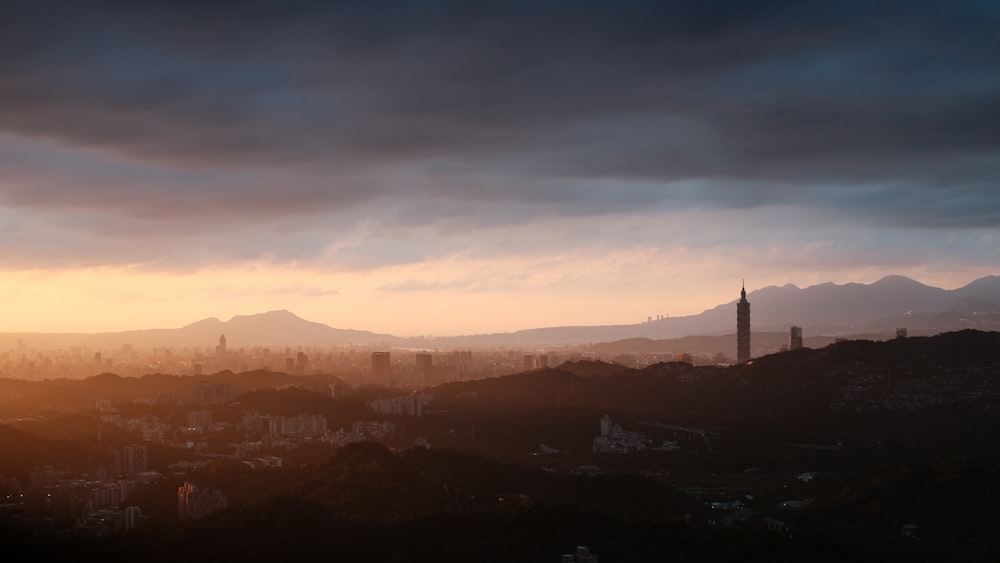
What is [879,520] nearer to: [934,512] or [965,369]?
[934,512]

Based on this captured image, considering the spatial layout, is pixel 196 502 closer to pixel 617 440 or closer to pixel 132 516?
pixel 132 516

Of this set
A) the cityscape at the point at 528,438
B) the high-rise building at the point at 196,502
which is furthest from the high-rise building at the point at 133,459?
the high-rise building at the point at 196,502

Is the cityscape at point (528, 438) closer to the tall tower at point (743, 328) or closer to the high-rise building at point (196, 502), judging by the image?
the high-rise building at point (196, 502)

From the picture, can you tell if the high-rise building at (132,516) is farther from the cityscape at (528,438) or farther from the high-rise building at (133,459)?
the high-rise building at (133,459)

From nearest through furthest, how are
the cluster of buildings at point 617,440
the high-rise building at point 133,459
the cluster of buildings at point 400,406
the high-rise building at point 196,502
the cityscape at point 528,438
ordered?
the cityscape at point 528,438 → the high-rise building at point 196,502 → the high-rise building at point 133,459 → the cluster of buildings at point 617,440 → the cluster of buildings at point 400,406

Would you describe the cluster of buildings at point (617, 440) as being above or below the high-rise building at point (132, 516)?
below

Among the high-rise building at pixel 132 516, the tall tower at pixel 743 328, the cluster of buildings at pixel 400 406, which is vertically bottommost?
the high-rise building at pixel 132 516

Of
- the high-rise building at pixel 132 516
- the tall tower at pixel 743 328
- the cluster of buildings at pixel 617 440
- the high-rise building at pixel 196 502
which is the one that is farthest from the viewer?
the tall tower at pixel 743 328

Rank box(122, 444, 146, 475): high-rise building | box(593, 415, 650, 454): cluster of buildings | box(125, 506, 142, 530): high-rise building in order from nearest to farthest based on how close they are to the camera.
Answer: box(125, 506, 142, 530): high-rise building, box(122, 444, 146, 475): high-rise building, box(593, 415, 650, 454): cluster of buildings

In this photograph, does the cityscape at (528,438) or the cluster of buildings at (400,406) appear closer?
the cityscape at (528,438)

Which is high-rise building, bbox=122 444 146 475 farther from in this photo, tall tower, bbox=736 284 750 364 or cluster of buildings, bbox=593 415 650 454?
tall tower, bbox=736 284 750 364

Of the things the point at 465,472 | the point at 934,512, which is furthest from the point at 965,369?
the point at 465,472

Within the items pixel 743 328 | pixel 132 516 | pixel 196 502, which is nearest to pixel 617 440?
pixel 196 502

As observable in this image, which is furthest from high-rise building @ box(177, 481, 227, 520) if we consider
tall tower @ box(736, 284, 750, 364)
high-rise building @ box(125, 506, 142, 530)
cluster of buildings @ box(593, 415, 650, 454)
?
tall tower @ box(736, 284, 750, 364)
